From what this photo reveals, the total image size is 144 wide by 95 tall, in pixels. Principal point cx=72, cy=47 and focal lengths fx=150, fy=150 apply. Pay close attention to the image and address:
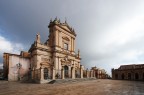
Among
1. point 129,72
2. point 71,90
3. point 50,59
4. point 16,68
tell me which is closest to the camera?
point 71,90

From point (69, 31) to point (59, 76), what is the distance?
12585 mm

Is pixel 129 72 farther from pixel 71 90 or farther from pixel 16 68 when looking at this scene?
pixel 71 90

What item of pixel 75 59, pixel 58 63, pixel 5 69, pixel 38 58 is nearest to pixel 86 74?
pixel 75 59

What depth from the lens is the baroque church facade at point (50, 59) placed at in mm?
26525

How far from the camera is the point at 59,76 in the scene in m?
27.3

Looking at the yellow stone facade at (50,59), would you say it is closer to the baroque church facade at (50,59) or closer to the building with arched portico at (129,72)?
the baroque church facade at (50,59)

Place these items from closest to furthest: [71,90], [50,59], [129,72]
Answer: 1. [71,90]
2. [50,59]
3. [129,72]

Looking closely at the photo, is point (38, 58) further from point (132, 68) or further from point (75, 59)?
point (132, 68)

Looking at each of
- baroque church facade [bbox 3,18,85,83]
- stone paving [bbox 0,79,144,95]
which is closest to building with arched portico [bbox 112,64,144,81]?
baroque church facade [bbox 3,18,85,83]

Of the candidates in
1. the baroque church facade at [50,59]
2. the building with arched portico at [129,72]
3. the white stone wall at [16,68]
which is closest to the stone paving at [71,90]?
the baroque church facade at [50,59]

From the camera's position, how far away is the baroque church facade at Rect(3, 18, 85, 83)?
26.5m

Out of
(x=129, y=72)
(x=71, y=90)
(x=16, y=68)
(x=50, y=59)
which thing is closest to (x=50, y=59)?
(x=50, y=59)

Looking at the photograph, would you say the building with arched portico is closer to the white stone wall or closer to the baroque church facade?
the baroque church facade

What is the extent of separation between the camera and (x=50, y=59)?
98.2 feet
